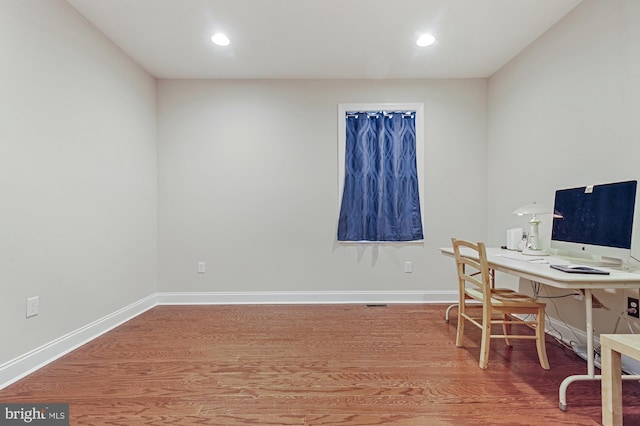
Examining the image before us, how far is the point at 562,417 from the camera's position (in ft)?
4.90

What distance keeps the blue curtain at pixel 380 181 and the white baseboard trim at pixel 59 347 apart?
2.27 metres

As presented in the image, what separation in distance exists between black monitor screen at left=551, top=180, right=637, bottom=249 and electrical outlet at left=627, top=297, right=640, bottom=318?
452 millimetres

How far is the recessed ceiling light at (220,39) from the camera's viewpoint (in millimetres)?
2553

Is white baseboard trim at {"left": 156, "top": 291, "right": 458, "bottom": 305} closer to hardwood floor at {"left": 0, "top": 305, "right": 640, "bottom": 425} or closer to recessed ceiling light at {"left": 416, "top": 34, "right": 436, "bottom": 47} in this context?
hardwood floor at {"left": 0, "top": 305, "right": 640, "bottom": 425}

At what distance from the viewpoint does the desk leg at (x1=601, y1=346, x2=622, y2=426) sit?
1.30m

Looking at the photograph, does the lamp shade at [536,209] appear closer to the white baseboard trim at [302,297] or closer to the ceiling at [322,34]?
the white baseboard trim at [302,297]

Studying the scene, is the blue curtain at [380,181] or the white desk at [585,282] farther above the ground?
the blue curtain at [380,181]

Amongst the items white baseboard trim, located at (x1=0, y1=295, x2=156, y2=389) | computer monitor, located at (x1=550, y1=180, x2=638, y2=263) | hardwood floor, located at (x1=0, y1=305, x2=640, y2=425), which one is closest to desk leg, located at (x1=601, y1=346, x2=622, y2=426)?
hardwood floor, located at (x1=0, y1=305, x2=640, y2=425)

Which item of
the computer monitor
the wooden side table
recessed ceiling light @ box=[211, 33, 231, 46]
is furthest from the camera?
recessed ceiling light @ box=[211, 33, 231, 46]

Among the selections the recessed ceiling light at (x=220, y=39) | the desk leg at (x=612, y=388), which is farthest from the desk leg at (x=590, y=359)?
the recessed ceiling light at (x=220, y=39)

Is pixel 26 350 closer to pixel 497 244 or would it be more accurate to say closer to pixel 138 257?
pixel 138 257

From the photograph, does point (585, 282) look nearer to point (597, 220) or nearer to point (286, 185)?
point (597, 220)

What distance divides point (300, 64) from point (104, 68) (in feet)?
5.74

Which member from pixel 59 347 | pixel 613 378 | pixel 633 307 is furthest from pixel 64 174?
pixel 633 307
